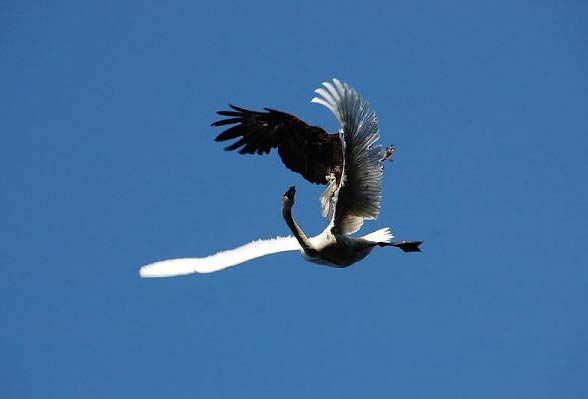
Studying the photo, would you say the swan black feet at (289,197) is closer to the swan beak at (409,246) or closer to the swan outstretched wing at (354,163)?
the swan outstretched wing at (354,163)

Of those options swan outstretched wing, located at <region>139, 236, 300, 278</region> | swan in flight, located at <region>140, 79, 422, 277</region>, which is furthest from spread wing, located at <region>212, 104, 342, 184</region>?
swan outstretched wing, located at <region>139, 236, 300, 278</region>

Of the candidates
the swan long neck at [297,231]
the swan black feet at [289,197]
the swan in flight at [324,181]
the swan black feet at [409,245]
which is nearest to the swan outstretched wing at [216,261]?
the swan in flight at [324,181]

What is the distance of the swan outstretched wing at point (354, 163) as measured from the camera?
1734 cm

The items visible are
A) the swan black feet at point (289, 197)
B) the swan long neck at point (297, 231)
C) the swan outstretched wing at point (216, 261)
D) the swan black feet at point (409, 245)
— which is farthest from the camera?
the swan black feet at point (409, 245)

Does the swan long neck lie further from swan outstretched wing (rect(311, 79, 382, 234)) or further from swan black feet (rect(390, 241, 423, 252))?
swan black feet (rect(390, 241, 423, 252))

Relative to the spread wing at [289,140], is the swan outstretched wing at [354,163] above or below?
below

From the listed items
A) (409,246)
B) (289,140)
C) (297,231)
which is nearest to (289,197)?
(297,231)

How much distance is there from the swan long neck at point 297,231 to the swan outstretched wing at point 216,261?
0.68 m

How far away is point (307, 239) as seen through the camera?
18953 millimetres

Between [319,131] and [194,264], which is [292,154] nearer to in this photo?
[319,131]

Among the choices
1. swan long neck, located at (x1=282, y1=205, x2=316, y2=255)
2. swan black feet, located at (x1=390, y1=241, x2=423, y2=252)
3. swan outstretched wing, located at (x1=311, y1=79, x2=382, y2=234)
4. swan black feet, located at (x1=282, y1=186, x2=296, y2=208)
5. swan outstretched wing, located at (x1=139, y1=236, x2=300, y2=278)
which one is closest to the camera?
swan outstretched wing, located at (x1=311, y1=79, x2=382, y2=234)

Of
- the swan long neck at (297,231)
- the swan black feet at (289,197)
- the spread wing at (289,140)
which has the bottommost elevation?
the swan long neck at (297,231)

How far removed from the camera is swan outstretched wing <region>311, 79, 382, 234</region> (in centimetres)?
1734

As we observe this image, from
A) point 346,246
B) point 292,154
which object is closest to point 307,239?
point 346,246
